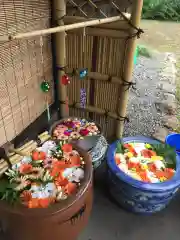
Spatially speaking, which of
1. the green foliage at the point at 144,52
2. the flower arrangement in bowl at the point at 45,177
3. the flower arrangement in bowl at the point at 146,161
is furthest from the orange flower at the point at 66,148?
the green foliage at the point at 144,52

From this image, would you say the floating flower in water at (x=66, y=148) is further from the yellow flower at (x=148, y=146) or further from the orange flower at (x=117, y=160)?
the yellow flower at (x=148, y=146)

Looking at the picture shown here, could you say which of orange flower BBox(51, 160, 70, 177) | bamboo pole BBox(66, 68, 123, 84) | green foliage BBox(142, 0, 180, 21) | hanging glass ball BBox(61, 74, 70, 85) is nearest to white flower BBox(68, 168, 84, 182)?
orange flower BBox(51, 160, 70, 177)

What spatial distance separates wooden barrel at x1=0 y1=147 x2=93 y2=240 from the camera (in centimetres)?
162

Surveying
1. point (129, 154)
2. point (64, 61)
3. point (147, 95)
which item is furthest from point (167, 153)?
point (147, 95)

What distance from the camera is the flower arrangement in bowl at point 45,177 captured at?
1.71 m

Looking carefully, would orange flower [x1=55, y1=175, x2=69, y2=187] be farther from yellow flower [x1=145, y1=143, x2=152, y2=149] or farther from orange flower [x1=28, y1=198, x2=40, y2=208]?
yellow flower [x1=145, y1=143, x2=152, y2=149]

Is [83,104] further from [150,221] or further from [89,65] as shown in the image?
[150,221]

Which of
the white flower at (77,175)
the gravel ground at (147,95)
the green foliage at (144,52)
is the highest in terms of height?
the white flower at (77,175)

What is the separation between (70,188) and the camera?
5.90ft

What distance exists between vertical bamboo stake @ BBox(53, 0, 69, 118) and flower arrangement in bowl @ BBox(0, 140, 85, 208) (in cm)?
85

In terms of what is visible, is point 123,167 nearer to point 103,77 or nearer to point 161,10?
point 103,77

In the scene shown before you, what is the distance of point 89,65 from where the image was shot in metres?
2.69

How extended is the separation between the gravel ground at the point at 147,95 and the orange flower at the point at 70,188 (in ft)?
6.06

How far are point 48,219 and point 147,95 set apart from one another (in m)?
3.66
